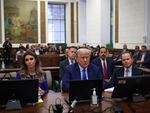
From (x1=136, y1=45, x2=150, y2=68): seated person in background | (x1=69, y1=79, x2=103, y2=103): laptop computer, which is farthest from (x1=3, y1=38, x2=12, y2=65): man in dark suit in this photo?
(x1=69, y1=79, x2=103, y2=103): laptop computer

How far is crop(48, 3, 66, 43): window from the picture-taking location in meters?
20.1

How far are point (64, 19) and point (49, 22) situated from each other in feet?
3.99

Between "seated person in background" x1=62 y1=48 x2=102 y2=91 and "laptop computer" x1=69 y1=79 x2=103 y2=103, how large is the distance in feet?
2.62

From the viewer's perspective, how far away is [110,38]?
15.9 m

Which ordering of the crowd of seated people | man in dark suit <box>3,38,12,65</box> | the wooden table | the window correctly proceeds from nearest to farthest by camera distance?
the wooden table, the crowd of seated people, man in dark suit <box>3,38,12,65</box>, the window

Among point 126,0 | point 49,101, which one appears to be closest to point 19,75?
point 49,101

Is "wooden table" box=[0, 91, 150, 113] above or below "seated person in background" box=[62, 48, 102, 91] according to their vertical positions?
below

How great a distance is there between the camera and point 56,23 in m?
20.3

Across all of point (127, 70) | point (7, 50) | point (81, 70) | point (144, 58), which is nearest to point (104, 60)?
point (127, 70)

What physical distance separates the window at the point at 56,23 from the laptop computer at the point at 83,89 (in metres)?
17.1

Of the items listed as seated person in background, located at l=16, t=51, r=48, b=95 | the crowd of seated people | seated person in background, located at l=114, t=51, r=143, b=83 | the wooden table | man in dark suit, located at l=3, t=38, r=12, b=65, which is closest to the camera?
the wooden table

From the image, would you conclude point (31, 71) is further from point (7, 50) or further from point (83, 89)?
point (7, 50)

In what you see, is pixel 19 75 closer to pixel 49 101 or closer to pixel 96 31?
pixel 49 101

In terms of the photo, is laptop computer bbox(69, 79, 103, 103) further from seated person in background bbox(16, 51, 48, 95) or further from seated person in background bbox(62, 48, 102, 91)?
seated person in background bbox(16, 51, 48, 95)
